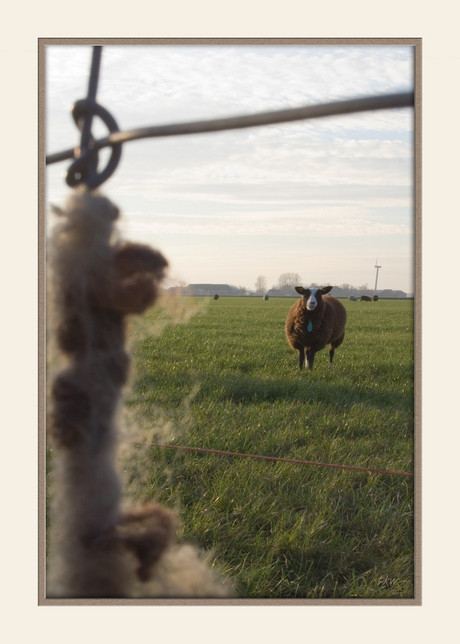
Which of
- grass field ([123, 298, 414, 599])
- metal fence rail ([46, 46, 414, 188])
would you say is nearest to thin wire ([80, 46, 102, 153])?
metal fence rail ([46, 46, 414, 188])

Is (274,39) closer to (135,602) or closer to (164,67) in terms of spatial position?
(164,67)

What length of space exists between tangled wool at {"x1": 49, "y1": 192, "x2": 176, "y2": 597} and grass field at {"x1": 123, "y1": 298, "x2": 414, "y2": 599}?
78 mm

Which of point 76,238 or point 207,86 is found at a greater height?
point 207,86

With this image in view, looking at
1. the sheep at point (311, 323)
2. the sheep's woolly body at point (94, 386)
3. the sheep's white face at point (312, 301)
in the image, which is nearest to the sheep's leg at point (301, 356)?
the sheep at point (311, 323)

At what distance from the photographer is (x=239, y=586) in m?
1.13

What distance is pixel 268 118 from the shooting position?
0.58 metres

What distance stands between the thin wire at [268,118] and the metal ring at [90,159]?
0.01 m

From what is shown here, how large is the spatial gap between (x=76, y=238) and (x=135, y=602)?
0.58 m

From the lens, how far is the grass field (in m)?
1.16

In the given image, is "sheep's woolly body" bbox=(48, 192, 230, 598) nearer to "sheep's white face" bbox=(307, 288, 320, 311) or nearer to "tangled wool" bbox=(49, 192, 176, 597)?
"tangled wool" bbox=(49, 192, 176, 597)

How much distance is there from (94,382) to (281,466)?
1168 millimetres

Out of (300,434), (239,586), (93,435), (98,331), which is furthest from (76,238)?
(300,434)

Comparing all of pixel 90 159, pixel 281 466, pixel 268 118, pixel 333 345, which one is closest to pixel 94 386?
pixel 90 159

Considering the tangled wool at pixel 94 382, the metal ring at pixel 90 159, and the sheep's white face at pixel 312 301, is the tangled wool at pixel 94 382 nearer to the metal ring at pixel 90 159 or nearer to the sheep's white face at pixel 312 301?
the metal ring at pixel 90 159
